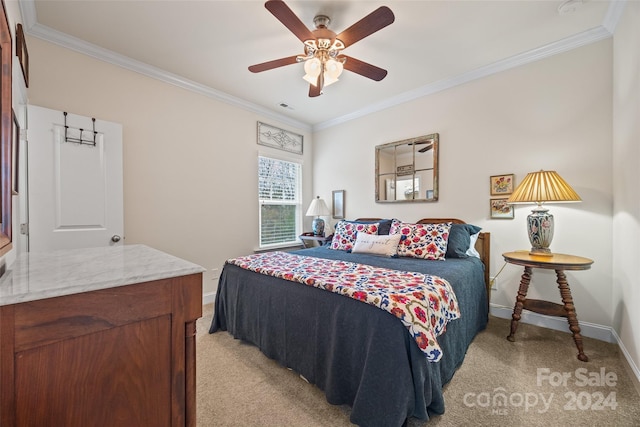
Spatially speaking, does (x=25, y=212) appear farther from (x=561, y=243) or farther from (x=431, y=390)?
(x=561, y=243)

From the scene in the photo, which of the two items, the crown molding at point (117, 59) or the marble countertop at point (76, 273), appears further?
the crown molding at point (117, 59)

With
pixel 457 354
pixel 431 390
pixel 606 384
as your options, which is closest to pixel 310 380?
pixel 431 390

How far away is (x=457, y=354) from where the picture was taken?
1.88 m

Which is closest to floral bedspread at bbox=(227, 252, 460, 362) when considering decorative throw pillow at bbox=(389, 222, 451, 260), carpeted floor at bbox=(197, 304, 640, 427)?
carpeted floor at bbox=(197, 304, 640, 427)

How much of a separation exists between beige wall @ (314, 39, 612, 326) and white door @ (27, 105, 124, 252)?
322 cm

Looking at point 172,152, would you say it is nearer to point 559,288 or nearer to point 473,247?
point 473,247

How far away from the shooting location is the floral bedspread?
1.35 metres

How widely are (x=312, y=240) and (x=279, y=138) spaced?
66.8 inches

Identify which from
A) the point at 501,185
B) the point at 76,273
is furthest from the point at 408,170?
the point at 76,273

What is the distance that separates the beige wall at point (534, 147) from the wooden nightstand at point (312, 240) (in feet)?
3.30

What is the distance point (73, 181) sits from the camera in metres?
2.32

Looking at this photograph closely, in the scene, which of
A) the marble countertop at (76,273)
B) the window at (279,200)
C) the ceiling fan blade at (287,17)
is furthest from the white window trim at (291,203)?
the marble countertop at (76,273)

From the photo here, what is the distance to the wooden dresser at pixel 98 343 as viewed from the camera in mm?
670

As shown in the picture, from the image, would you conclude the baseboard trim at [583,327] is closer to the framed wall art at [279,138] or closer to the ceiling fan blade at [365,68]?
the ceiling fan blade at [365,68]
